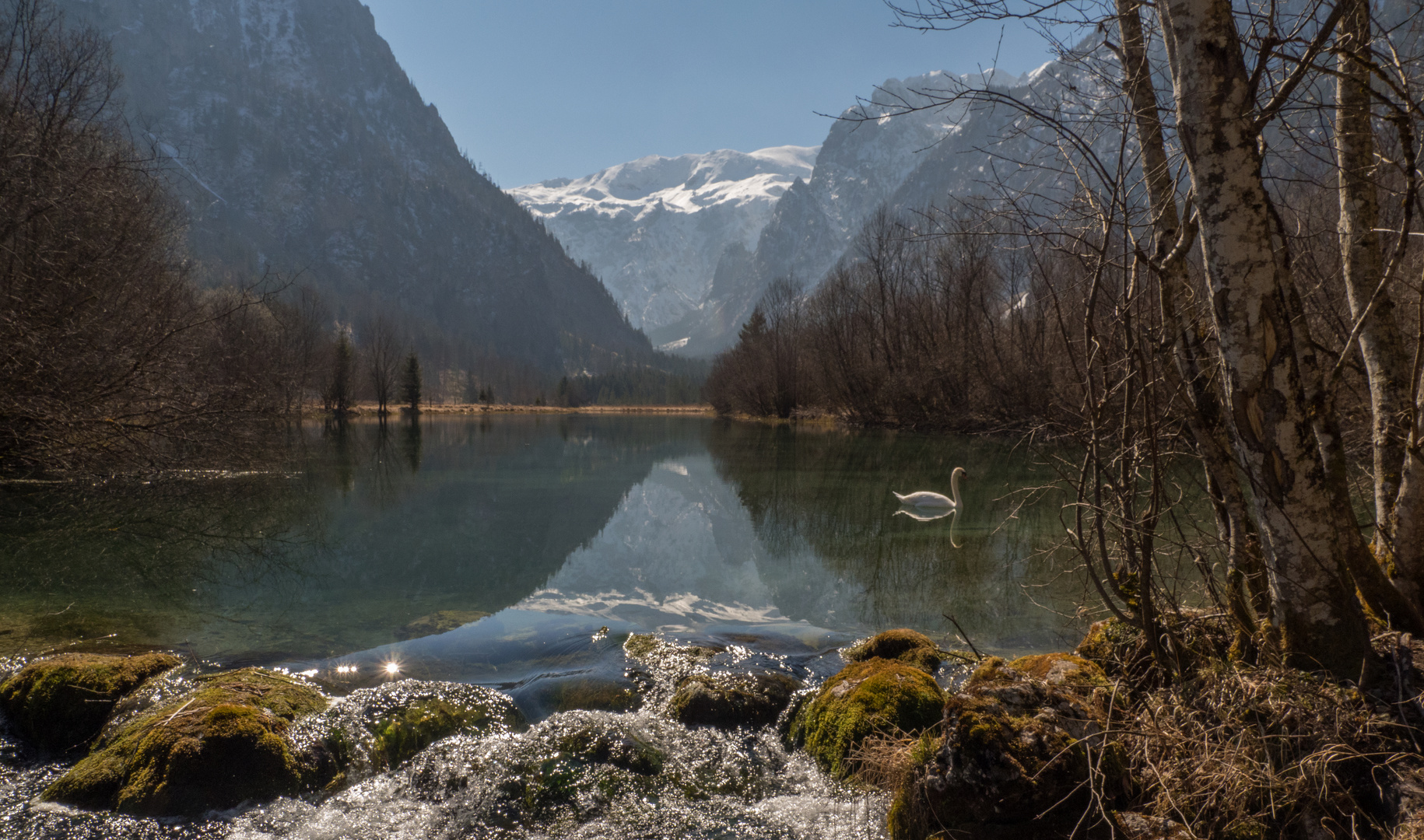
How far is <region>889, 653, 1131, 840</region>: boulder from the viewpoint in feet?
9.79

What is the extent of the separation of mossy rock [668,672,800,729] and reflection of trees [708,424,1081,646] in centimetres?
219

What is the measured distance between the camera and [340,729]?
4.41 meters

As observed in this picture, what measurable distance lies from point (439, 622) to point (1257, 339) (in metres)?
6.93

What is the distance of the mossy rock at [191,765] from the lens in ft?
12.1

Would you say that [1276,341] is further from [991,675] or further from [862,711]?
[862,711]

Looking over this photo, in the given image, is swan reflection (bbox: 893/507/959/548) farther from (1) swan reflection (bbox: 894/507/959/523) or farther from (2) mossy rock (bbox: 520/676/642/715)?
(2) mossy rock (bbox: 520/676/642/715)

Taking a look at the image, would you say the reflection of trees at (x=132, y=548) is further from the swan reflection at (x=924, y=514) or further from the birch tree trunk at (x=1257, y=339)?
the swan reflection at (x=924, y=514)

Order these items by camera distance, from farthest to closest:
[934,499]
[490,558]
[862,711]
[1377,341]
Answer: [934,499], [490,558], [862,711], [1377,341]

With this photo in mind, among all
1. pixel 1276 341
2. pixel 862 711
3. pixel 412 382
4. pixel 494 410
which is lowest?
pixel 862 711

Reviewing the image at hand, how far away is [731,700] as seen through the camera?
491 centimetres

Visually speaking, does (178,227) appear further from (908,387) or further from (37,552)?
(908,387)

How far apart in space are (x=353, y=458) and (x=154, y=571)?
1471 cm

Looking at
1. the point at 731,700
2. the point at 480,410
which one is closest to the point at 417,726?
the point at 731,700

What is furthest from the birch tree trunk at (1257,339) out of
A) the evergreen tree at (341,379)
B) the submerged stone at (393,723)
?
the evergreen tree at (341,379)
